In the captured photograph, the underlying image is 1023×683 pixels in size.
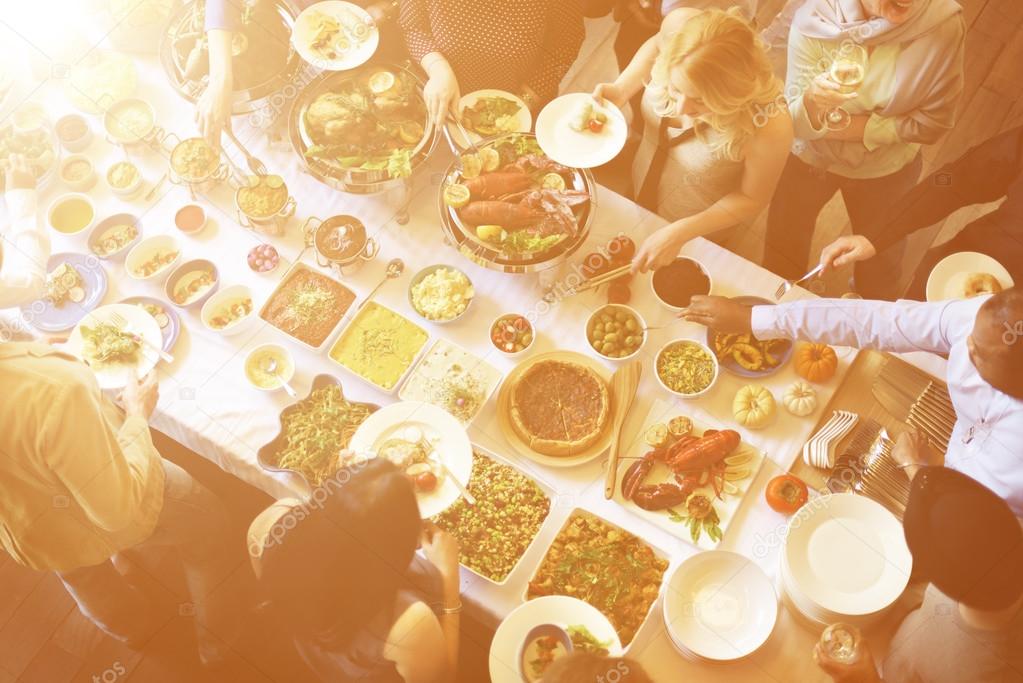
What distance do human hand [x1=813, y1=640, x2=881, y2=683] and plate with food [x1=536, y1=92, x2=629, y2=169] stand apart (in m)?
1.85

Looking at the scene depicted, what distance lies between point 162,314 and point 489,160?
55.5 inches

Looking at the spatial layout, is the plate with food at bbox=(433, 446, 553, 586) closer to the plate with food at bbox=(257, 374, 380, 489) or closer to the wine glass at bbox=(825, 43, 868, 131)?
the plate with food at bbox=(257, 374, 380, 489)

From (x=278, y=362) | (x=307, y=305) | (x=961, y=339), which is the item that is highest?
(x=961, y=339)

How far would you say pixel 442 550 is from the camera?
223cm

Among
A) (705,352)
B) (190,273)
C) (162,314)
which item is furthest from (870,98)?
(162,314)

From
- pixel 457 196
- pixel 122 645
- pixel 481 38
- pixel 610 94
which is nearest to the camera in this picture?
pixel 457 196

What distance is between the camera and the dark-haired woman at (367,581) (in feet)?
6.36

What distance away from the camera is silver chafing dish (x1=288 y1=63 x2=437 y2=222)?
2744mm

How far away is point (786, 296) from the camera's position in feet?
8.61

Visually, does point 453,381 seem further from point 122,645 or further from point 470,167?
point 122,645

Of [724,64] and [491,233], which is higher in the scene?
[724,64]

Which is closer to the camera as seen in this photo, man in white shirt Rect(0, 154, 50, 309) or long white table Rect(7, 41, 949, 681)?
long white table Rect(7, 41, 949, 681)

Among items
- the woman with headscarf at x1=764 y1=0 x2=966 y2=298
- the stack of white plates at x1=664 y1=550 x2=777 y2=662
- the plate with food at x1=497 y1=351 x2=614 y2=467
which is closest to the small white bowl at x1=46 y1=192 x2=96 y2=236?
the plate with food at x1=497 y1=351 x2=614 y2=467

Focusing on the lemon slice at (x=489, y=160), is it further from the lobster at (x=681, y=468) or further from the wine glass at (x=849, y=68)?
the wine glass at (x=849, y=68)
